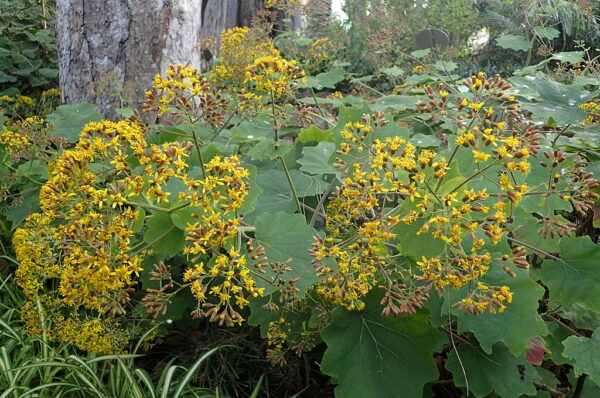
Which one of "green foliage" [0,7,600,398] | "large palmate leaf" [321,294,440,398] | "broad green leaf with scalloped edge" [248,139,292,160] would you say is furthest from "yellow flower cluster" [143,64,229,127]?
"large palmate leaf" [321,294,440,398]

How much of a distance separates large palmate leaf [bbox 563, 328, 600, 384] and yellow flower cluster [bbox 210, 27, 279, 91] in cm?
225

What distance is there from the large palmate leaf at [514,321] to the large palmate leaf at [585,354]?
10 centimetres

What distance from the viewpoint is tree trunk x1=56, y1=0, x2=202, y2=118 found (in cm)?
366

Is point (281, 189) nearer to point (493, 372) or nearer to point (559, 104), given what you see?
point (493, 372)

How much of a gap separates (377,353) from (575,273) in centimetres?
67

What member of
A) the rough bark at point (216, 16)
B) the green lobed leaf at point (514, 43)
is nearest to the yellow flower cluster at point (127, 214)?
the green lobed leaf at point (514, 43)

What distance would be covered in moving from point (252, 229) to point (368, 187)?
42 centimetres

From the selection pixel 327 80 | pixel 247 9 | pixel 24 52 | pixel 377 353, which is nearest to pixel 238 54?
pixel 327 80

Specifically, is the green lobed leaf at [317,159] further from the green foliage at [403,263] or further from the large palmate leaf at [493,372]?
the large palmate leaf at [493,372]

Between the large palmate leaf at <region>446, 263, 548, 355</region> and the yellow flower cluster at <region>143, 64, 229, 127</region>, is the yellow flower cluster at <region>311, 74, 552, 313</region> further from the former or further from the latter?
the yellow flower cluster at <region>143, 64, 229, 127</region>

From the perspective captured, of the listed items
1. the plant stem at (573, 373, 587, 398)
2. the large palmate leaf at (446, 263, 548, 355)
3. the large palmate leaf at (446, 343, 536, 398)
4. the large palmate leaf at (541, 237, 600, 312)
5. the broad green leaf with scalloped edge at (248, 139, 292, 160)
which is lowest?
the plant stem at (573, 373, 587, 398)

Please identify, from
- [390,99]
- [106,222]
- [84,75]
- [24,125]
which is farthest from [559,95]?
[84,75]

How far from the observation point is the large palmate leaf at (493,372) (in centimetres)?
171

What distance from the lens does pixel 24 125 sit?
246 centimetres
